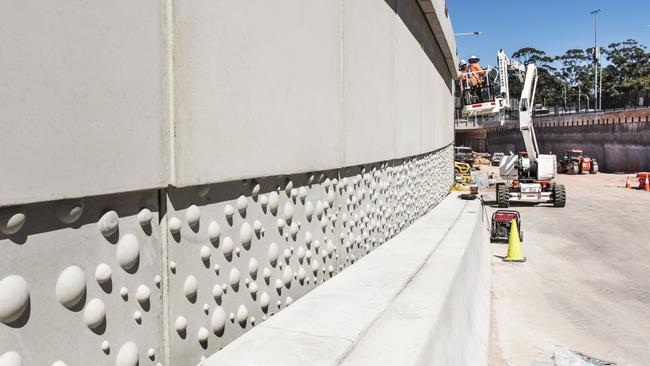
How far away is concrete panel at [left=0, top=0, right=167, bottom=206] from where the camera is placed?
1687mm

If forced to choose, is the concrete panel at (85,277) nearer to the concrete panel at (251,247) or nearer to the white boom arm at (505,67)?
the concrete panel at (251,247)

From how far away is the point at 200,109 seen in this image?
2.58m

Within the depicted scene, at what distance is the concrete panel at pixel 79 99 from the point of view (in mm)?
1687

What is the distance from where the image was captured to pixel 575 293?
9102 mm

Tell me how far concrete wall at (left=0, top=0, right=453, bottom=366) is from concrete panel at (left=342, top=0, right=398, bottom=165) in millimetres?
295

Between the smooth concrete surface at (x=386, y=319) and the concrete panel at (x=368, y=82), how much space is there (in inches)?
44.1

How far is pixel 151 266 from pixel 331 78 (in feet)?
8.22

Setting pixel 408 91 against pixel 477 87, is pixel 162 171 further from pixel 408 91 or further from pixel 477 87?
pixel 477 87

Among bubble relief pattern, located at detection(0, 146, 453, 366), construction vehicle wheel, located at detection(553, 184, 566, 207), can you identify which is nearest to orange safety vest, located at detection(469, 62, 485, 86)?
construction vehicle wheel, located at detection(553, 184, 566, 207)

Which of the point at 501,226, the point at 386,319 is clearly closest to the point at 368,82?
the point at 386,319

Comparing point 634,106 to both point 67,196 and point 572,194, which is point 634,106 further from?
point 67,196

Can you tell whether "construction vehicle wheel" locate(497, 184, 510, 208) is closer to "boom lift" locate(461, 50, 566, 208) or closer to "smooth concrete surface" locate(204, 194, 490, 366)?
"boom lift" locate(461, 50, 566, 208)

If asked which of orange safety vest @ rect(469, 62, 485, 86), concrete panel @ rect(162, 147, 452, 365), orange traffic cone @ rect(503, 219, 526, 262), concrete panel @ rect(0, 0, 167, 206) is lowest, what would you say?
orange traffic cone @ rect(503, 219, 526, 262)

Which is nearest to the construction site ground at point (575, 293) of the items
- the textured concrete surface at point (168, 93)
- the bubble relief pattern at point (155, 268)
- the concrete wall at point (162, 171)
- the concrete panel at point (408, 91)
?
the concrete panel at point (408, 91)
